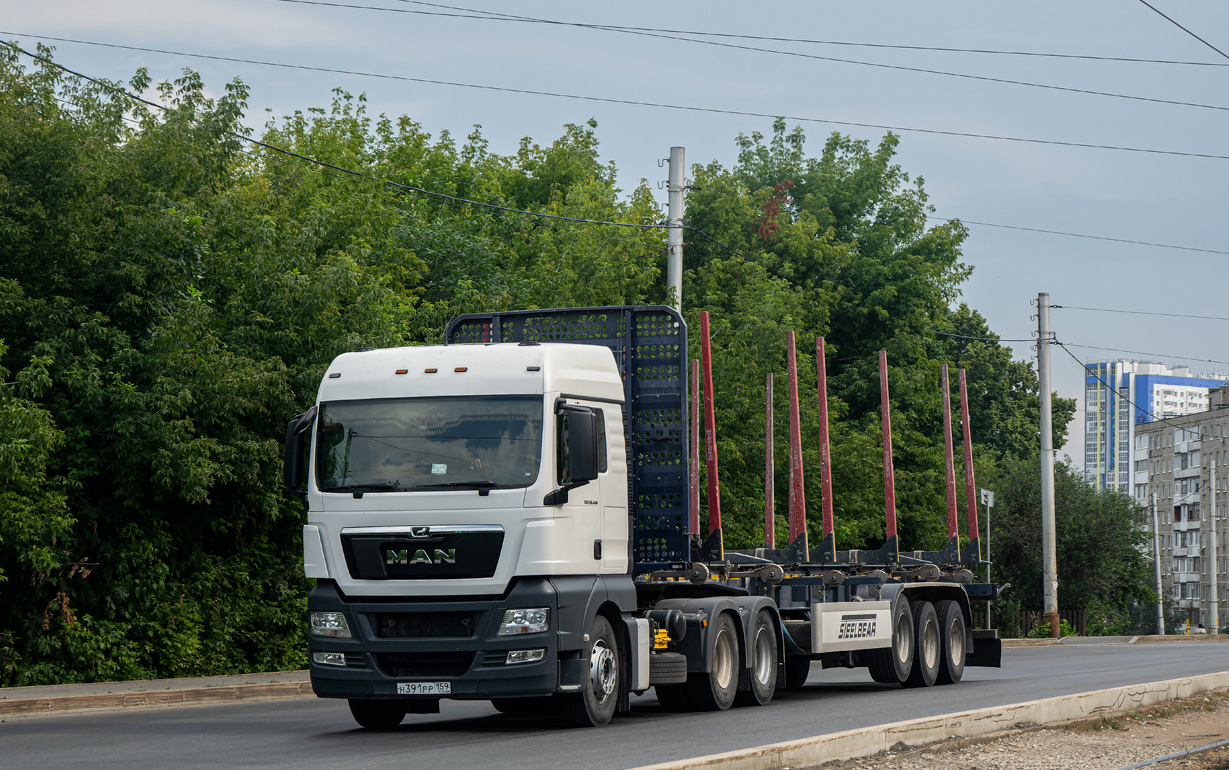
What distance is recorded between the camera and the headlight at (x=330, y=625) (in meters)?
12.8

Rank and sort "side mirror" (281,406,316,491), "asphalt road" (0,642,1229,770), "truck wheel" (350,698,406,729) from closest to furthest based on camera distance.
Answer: "asphalt road" (0,642,1229,770)
"side mirror" (281,406,316,491)
"truck wheel" (350,698,406,729)

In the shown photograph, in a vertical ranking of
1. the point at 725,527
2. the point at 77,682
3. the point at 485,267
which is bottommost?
the point at 77,682

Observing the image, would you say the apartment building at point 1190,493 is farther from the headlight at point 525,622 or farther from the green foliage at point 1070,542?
the headlight at point 525,622

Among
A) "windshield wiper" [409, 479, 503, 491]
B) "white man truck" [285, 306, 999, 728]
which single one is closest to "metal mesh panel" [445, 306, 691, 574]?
"white man truck" [285, 306, 999, 728]

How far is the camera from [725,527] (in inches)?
1175

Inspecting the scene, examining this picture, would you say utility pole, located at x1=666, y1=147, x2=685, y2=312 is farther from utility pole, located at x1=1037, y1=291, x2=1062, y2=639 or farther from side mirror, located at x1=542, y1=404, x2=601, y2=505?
utility pole, located at x1=1037, y1=291, x2=1062, y2=639

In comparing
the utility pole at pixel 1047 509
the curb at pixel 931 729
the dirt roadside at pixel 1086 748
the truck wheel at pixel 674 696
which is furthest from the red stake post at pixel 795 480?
the utility pole at pixel 1047 509

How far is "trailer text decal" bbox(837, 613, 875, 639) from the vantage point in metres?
17.4

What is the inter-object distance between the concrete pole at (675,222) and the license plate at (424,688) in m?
14.0

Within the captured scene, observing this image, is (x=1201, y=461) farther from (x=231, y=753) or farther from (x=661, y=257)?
(x=231, y=753)

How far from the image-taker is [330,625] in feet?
42.2

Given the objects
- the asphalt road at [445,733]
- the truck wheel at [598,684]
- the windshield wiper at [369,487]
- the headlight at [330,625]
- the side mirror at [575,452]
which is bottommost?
the asphalt road at [445,733]

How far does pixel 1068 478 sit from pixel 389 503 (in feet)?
147

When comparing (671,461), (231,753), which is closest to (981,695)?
(671,461)
